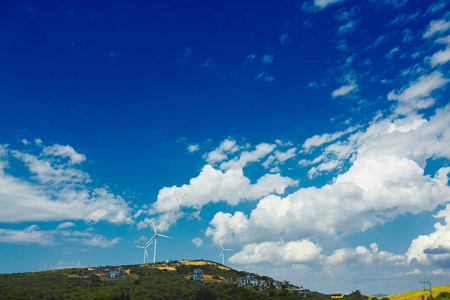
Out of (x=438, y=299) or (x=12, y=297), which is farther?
(x=438, y=299)

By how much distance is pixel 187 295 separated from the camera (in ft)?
519

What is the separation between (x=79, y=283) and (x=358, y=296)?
489 ft

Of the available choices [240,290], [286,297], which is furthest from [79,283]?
[286,297]

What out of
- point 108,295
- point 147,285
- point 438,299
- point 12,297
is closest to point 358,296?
point 438,299

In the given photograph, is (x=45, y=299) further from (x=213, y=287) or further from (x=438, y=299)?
(x=438, y=299)

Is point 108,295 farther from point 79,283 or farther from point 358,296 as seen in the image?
point 358,296

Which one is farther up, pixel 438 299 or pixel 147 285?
pixel 147 285

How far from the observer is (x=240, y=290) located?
551ft

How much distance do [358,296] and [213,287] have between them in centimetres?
8046

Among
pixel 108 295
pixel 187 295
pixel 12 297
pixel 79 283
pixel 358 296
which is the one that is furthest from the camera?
pixel 358 296

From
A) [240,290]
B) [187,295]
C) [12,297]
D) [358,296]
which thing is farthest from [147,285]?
[358,296]

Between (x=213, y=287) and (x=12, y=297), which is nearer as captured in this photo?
(x=12, y=297)

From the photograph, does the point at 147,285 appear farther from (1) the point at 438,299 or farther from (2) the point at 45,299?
(1) the point at 438,299

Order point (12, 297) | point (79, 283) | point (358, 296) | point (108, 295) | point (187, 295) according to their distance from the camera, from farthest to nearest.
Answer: point (358, 296) < point (79, 283) < point (187, 295) < point (108, 295) < point (12, 297)
